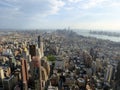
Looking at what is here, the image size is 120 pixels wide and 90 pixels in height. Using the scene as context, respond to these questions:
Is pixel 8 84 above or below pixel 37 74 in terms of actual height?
below

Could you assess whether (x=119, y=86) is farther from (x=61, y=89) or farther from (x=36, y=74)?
(x=36, y=74)

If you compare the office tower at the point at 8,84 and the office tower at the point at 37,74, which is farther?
the office tower at the point at 8,84

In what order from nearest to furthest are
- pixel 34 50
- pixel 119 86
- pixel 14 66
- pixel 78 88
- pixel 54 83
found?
pixel 119 86
pixel 78 88
pixel 54 83
pixel 14 66
pixel 34 50

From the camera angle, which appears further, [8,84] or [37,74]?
[8,84]

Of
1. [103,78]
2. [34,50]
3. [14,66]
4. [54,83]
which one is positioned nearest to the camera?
[54,83]

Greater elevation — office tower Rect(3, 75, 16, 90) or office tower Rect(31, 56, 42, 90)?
office tower Rect(31, 56, 42, 90)

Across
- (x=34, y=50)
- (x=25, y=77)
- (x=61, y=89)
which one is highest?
(x=34, y=50)

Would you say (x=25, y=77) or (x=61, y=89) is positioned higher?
(x=25, y=77)

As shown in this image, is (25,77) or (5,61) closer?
(25,77)

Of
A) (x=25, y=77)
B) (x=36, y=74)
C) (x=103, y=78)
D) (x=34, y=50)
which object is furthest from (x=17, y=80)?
(x=103, y=78)

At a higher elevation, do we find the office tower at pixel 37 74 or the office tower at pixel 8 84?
the office tower at pixel 37 74

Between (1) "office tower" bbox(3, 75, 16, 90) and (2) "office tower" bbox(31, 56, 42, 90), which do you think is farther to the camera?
(1) "office tower" bbox(3, 75, 16, 90)
